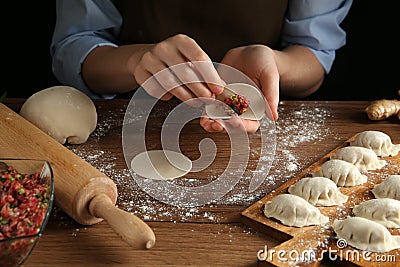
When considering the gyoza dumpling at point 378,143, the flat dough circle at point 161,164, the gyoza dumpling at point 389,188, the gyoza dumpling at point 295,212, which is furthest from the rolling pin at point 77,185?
the gyoza dumpling at point 378,143

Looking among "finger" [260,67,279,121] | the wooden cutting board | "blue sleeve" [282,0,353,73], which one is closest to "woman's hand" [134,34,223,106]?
"finger" [260,67,279,121]

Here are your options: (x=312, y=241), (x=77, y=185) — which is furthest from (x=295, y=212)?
(x=77, y=185)

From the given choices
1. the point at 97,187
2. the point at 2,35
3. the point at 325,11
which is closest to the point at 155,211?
the point at 97,187

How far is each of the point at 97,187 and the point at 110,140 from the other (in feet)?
1.24

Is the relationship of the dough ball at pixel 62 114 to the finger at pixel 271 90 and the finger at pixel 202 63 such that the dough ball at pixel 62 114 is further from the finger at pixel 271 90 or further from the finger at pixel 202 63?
the finger at pixel 271 90

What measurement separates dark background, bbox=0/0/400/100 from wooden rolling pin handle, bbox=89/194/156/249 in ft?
4.08

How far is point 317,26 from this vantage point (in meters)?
1.80

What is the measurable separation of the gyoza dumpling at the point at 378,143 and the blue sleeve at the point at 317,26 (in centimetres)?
43

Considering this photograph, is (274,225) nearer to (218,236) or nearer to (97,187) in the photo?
(218,236)

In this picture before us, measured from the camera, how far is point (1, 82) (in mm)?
2260

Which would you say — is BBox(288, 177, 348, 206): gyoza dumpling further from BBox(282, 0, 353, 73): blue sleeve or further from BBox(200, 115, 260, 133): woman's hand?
BBox(282, 0, 353, 73): blue sleeve

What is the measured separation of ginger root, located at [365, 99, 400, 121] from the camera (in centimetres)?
160

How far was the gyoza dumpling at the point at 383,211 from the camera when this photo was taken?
1142 mm

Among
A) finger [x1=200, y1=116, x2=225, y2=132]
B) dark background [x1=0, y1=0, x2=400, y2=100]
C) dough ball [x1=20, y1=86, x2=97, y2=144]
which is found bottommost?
dark background [x1=0, y1=0, x2=400, y2=100]
